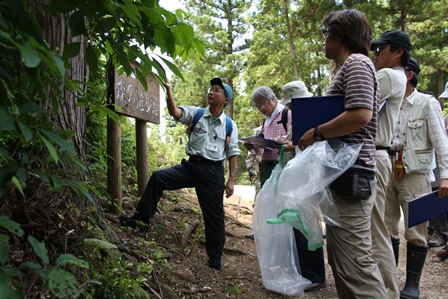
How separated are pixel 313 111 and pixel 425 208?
3.95 ft

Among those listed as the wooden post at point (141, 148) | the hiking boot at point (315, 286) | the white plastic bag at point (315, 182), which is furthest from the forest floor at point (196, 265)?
the white plastic bag at point (315, 182)

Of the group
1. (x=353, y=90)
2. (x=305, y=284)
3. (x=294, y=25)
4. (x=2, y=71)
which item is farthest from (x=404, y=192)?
(x=294, y=25)

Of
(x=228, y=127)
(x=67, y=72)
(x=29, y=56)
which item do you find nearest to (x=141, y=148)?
(x=228, y=127)

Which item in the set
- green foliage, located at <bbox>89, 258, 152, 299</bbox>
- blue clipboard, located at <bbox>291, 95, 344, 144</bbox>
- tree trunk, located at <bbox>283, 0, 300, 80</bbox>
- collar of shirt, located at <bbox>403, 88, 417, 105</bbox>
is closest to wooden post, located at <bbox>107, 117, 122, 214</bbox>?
green foliage, located at <bbox>89, 258, 152, 299</bbox>

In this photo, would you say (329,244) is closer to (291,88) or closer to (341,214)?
(341,214)

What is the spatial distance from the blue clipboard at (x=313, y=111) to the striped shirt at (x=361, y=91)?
0.26 ft

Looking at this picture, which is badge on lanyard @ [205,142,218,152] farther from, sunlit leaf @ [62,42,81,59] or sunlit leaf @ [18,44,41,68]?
sunlit leaf @ [18,44,41,68]

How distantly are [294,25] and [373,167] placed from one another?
15196 mm

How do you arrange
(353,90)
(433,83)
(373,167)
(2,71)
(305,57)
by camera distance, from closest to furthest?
(2,71)
(353,90)
(373,167)
(305,57)
(433,83)

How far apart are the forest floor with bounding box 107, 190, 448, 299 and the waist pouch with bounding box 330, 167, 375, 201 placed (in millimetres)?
1441

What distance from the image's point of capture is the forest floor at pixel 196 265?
3016 mm

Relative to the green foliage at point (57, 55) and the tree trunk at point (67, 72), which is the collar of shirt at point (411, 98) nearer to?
the green foliage at point (57, 55)

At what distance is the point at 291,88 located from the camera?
161 inches

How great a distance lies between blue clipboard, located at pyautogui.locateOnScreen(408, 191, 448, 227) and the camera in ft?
8.42
